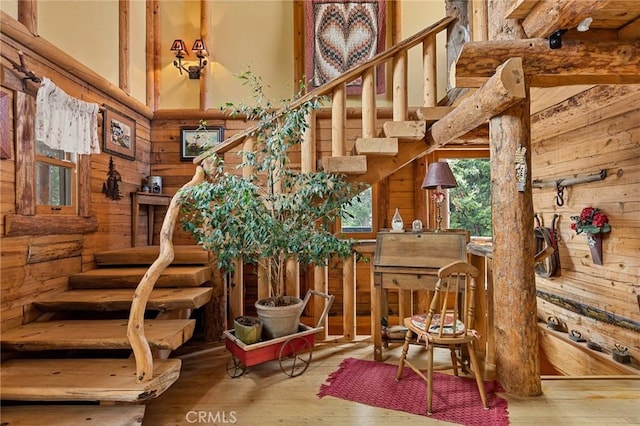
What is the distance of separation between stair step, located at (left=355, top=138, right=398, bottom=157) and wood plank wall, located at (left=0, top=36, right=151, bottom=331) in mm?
2454

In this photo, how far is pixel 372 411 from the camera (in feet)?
6.07

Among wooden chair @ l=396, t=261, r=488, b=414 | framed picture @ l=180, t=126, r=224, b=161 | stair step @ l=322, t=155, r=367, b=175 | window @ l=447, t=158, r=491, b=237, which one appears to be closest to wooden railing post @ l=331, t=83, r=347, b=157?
stair step @ l=322, t=155, r=367, b=175

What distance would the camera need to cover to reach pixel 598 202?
2.85 meters

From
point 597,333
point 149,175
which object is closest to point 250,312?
point 149,175

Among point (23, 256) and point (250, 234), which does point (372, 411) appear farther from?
point (23, 256)

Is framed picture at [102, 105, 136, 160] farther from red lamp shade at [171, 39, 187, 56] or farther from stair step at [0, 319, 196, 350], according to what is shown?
stair step at [0, 319, 196, 350]

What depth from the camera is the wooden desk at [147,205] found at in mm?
3553

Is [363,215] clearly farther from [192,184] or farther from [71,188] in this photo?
[71,188]

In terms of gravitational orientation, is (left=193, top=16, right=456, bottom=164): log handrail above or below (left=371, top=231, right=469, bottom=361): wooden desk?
above

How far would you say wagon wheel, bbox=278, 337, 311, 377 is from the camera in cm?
227

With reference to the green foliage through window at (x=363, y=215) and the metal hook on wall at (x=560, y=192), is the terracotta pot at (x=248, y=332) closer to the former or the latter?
the green foliage through window at (x=363, y=215)

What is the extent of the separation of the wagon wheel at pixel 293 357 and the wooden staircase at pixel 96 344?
0.66 m

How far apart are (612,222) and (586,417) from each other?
5.68 ft

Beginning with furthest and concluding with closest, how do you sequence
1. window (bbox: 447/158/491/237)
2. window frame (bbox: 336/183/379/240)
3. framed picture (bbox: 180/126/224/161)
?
window (bbox: 447/158/491/237) → window frame (bbox: 336/183/379/240) → framed picture (bbox: 180/126/224/161)
